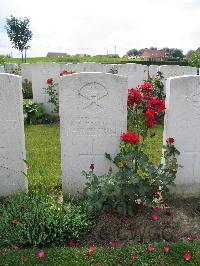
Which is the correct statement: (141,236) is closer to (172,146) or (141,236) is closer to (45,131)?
(172,146)

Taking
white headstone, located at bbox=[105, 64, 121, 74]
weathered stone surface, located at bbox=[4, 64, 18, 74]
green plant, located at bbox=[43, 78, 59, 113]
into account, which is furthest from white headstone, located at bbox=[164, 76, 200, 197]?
weathered stone surface, located at bbox=[4, 64, 18, 74]

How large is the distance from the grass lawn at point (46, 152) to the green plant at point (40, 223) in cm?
48

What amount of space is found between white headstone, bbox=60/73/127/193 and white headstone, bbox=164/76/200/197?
23.0 inches

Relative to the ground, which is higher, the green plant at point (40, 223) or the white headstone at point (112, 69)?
the white headstone at point (112, 69)

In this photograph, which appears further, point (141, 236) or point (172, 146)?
point (172, 146)

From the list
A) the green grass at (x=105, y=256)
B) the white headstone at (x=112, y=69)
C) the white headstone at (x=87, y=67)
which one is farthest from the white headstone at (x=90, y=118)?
the white headstone at (x=112, y=69)

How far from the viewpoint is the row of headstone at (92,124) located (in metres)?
4.35

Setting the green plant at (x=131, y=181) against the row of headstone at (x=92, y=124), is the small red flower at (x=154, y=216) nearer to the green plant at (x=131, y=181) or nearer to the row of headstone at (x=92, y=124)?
the green plant at (x=131, y=181)

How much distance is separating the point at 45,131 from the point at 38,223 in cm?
499

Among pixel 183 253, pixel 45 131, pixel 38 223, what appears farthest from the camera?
pixel 45 131

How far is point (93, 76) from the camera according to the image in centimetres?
432

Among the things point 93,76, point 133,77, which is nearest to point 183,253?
point 93,76

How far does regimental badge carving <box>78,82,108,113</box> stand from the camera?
434cm

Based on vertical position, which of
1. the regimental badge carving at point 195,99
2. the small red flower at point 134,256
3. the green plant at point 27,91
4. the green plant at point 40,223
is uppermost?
the regimental badge carving at point 195,99
